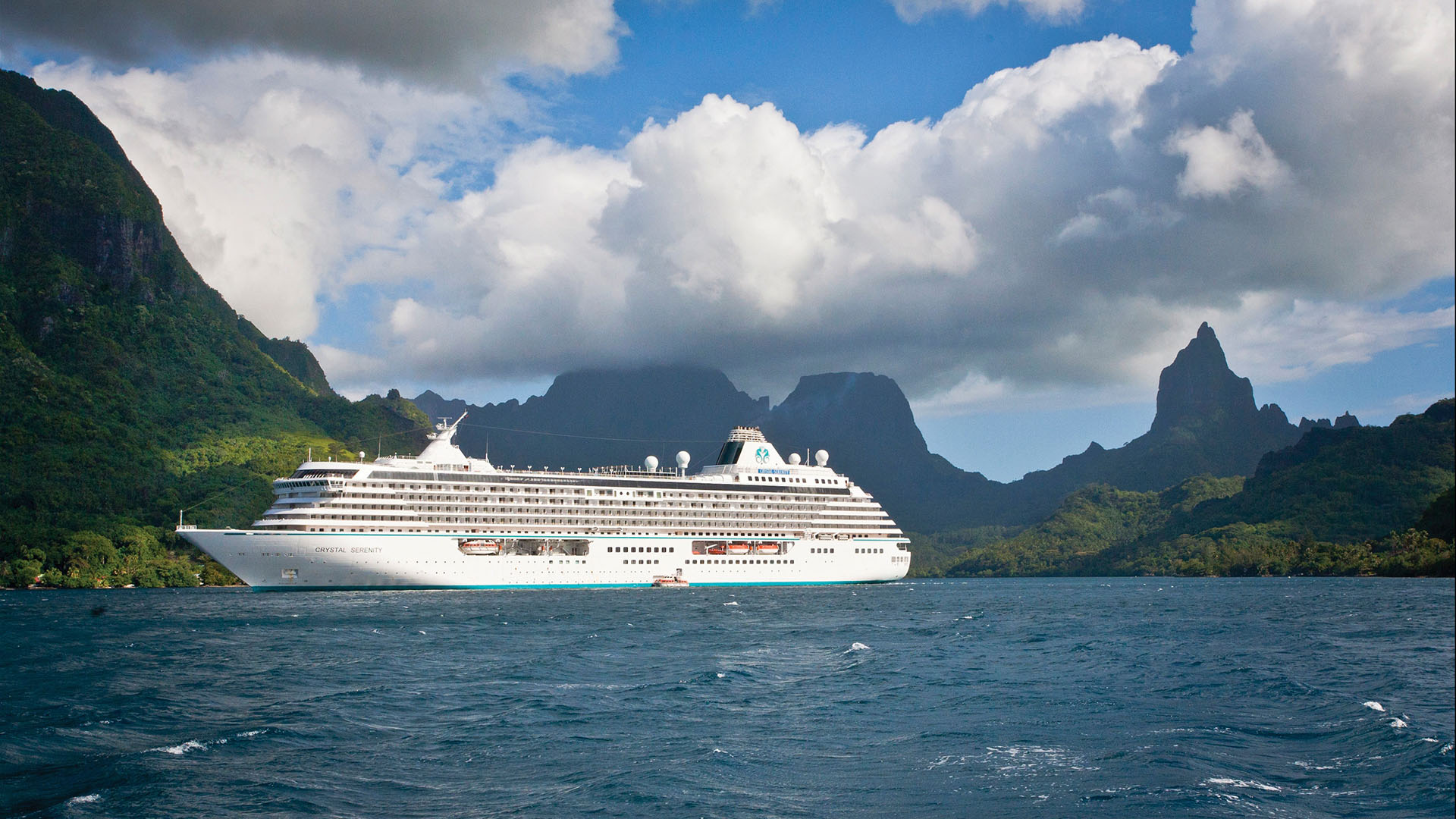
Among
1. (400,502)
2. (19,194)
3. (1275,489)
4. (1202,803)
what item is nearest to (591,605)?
(400,502)

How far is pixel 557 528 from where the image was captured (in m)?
96.4

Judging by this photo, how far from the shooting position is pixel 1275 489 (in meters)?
106

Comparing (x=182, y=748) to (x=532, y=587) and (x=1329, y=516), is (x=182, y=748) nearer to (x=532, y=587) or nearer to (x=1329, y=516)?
(x=1329, y=516)

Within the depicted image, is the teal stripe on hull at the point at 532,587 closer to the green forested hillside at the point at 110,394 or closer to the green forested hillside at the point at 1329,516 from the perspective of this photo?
the green forested hillside at the point at 110,394

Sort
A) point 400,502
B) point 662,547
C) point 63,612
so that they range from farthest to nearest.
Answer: point 662,547 → point 400,502 → point 63,612

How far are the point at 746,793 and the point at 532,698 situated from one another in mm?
11811

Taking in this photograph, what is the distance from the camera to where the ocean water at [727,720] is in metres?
18.3

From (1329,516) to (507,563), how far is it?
65877 millimetres

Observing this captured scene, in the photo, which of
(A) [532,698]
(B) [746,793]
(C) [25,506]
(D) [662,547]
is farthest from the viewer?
(C) [25,506]

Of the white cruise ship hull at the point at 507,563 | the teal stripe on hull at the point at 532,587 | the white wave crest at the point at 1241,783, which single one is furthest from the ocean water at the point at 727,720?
the teal stripe on hull at the point at 532,587

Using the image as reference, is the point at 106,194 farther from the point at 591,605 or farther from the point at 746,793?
the point at 746,793

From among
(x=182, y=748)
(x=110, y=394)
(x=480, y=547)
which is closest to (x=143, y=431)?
(x=110, y=394)

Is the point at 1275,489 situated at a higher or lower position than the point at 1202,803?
higher

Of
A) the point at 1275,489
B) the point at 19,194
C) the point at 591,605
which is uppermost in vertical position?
the point at 19,194
